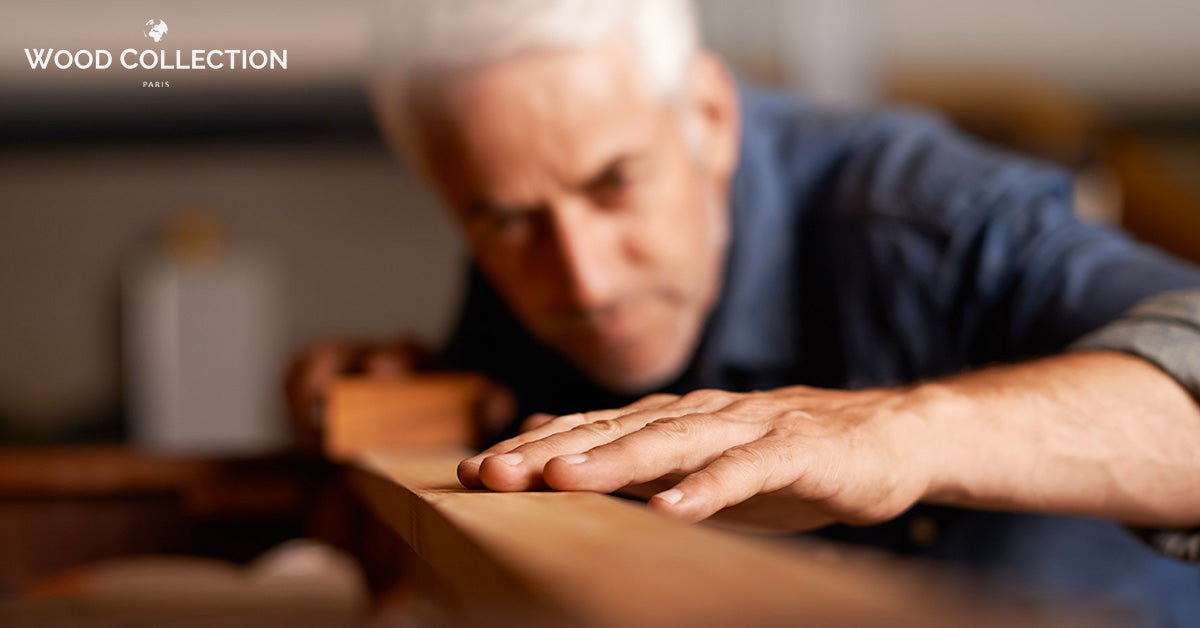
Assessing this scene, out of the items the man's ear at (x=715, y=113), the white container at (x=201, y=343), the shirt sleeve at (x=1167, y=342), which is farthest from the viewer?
the white container at (x=201, y=343)

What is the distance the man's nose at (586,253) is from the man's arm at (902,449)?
0.55ft

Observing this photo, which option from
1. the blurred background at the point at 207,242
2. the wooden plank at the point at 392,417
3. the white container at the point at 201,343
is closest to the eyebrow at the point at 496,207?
the wooden plank at the point at 392,417

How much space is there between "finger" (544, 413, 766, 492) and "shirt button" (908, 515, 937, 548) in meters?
0.30

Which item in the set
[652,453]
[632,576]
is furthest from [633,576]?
[652,453]

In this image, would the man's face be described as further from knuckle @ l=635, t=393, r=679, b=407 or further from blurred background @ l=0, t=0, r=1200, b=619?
blurred background @ l=0, t=0, r=1200, b=619

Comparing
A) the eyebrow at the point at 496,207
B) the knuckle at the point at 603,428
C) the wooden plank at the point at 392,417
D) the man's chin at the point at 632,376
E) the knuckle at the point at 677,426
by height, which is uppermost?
the eyebrow at the point at 496,207

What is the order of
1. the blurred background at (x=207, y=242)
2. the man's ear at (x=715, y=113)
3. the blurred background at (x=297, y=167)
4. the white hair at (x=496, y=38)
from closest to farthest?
the white hair at (x=496, y=38) → the man's ear at (x=715, y=113) → the blurred background at (x=297, y=167) → the blurred background at (x=207, y=242)

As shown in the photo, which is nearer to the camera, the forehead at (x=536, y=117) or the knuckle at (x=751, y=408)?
the knuckle at (x=751, y=408)

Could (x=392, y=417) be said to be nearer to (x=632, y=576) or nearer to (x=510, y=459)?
(x=510, y=459)

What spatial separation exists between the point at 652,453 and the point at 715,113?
384 mm

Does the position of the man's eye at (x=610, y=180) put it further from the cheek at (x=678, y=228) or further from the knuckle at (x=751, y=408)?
the knuckle at (x=751, y=408)

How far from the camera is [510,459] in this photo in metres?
0.24

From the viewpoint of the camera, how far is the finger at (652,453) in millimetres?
228

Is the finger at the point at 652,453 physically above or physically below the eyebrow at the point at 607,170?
below
